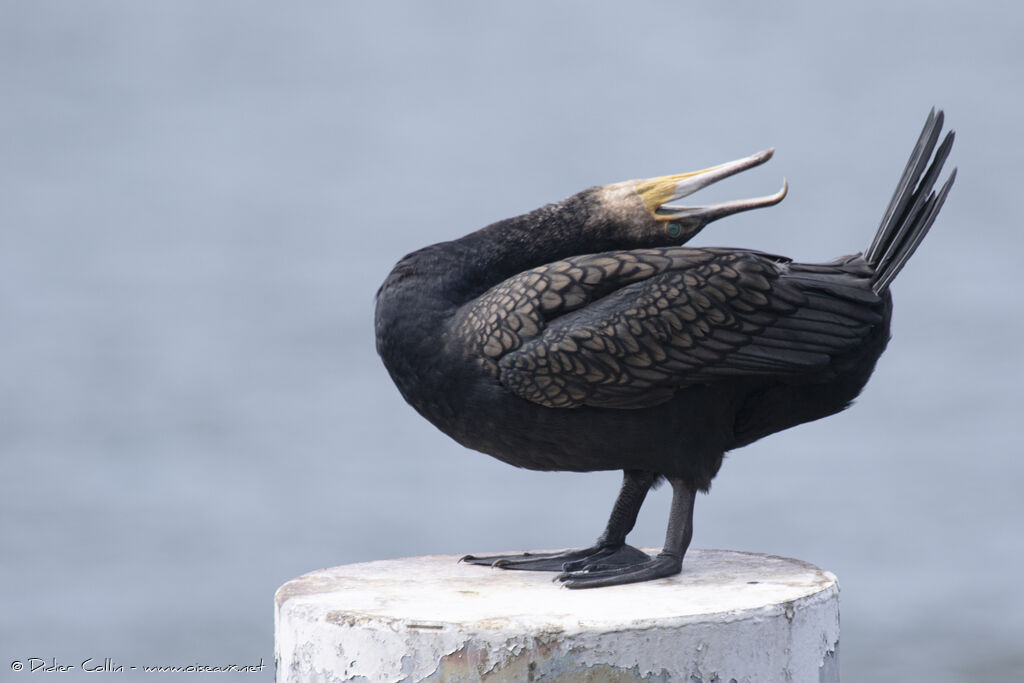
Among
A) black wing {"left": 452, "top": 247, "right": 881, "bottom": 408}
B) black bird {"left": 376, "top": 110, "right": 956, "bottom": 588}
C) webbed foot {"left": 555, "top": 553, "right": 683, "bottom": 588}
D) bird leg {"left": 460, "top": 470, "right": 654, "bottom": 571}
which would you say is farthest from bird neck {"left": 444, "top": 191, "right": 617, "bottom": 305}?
webbed foot {"left": 555, "top": 553, "right": 683, "bottom": 588}

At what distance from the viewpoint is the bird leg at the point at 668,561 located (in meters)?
2.45

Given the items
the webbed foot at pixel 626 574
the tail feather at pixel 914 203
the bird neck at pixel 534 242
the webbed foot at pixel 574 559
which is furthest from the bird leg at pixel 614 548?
the tail feather at pixel 914 203

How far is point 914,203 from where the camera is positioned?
8.59 ft

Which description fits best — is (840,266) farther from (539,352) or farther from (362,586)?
(362,586)

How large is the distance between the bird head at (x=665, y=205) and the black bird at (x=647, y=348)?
0.01 meters

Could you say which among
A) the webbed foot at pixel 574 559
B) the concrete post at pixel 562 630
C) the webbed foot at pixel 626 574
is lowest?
the concrete post at pixel 562 630

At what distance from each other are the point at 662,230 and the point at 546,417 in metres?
0.54

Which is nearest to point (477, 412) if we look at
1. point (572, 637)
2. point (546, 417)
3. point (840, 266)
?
point (546, 417)

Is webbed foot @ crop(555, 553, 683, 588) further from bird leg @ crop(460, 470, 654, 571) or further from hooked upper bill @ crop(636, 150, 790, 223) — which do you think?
hooked upper bill @ crop(636, 150, 790, 223)

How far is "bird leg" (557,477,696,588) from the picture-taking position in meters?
2.45

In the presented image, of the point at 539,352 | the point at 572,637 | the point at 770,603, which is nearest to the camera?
the point at 572,637

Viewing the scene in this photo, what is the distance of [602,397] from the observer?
2402mm

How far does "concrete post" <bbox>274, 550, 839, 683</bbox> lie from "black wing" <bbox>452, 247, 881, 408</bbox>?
0.39 meters

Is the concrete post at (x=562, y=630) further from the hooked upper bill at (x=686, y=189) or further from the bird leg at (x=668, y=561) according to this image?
the hooked upper bill at (x=686, y=189)
